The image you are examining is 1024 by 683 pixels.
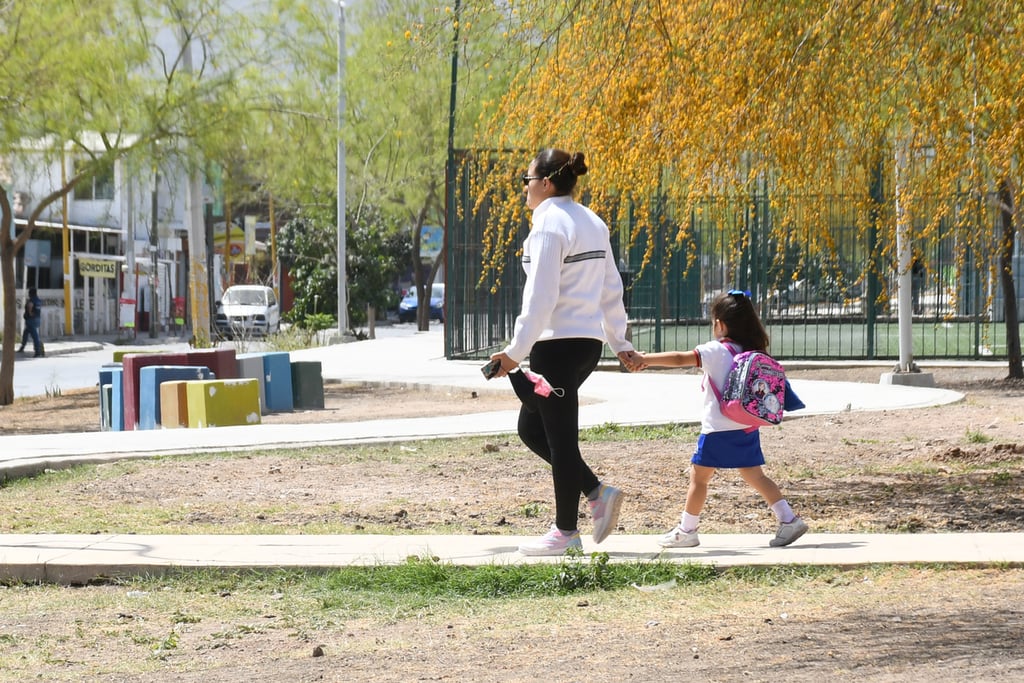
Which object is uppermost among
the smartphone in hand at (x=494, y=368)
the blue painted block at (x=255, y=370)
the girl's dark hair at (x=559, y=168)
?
the girl's dark hair at (x=559, y=168)

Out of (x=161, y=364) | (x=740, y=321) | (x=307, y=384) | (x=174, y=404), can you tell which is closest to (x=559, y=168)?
(x=740, y=321)

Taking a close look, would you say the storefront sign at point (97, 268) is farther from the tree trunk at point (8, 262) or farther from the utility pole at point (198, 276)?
the tree trunk at point (8, 262)

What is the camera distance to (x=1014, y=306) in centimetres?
1775

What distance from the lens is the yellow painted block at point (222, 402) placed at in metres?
14.1

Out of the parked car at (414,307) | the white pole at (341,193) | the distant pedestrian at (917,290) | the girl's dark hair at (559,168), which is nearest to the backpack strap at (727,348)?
the girl's dark hair at (559,168)

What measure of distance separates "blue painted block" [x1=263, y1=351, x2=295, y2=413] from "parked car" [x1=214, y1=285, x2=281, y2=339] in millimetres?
32044

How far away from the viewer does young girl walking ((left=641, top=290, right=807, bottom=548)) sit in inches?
263

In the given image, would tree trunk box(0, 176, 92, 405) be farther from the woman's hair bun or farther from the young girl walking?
the young girl walking

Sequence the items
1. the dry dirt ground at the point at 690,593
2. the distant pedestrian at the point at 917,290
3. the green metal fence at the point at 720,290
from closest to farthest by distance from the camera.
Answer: the dry dirt ground at the point at 690,593 → the distant pedestrian at the point at 917,290 → the green metal fence at the point at 720,290

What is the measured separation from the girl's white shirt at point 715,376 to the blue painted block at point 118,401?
10.2 m

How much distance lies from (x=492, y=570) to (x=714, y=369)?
54.9 inches

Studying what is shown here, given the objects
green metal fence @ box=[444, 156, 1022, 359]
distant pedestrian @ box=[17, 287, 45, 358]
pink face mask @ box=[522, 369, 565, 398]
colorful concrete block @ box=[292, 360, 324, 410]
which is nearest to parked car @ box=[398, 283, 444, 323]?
distant pedestrian @ box=[17, 287, 45, 358]

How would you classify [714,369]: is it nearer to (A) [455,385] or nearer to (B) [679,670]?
(B) [679,670]

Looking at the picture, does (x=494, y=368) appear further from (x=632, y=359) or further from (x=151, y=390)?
(x=151, y=390)
